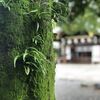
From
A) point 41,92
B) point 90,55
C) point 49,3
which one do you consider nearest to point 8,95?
point 41,92

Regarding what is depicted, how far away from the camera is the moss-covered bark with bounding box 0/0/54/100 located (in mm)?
2018

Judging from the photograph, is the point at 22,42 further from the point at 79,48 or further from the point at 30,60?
the point at 79,48

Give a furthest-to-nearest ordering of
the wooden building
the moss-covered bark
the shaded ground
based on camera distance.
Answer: the wooden building → the shaded ground → the moss-covered bark

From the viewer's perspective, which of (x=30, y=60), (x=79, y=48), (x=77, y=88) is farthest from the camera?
(x=79, y=48)

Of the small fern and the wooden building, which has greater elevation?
the small fern

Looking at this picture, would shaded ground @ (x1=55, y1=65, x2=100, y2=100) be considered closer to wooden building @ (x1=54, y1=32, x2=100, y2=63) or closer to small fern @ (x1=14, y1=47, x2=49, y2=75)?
small fern @ (x1=14, y1=47, x2=49, y2=75)

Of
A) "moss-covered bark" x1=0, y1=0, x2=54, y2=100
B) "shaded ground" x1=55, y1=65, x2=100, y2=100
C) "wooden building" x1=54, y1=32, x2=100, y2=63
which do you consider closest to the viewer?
"moss-covered bark" x1=0, y1=0, x2=54, y2=100

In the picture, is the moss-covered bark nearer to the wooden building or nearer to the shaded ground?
the shaded ground

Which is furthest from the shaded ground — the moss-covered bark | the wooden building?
the wooden building

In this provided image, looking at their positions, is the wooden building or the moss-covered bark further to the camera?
the wooden building

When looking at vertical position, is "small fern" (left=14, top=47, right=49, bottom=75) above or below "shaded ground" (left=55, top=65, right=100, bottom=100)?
above

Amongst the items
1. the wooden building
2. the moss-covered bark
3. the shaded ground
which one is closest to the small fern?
the moss-covered bark

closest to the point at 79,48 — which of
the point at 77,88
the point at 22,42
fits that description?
the point at 77,88

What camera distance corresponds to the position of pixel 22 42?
2055 mm
